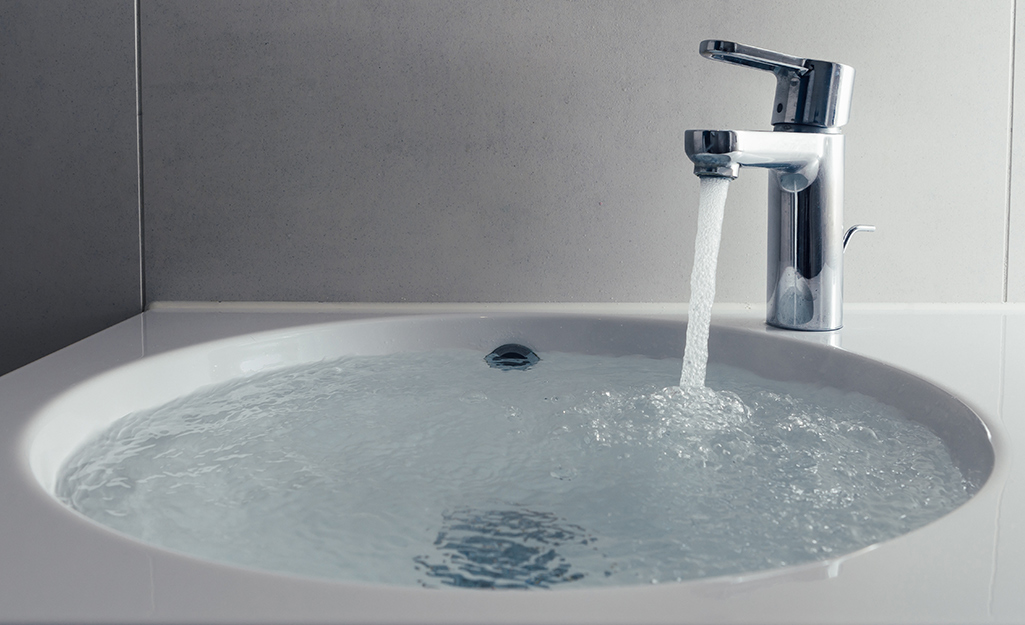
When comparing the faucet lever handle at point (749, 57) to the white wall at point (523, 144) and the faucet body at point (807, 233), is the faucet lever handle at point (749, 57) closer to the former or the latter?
the faucet body at point (807, 233)

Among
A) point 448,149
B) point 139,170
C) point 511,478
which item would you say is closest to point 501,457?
point 511,478

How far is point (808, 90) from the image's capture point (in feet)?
3.72

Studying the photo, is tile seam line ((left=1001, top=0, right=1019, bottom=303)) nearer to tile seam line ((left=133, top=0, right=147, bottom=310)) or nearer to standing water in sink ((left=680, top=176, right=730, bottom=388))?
standing water in sink ((left=680, top=176, right=730, bottom=388))

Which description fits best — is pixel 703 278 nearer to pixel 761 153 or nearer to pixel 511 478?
pixel 761 153

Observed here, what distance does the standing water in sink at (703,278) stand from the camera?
109cm

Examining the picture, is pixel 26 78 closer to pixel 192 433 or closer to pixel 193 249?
pixel 193 249

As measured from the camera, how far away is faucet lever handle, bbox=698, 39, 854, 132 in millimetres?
1112

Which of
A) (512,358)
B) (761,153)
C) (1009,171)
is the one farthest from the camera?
(1009,171)

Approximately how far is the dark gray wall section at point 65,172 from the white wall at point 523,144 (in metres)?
0.05

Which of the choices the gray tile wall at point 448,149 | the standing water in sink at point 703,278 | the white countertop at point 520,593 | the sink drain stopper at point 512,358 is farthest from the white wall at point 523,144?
the white countertop at point 520,593

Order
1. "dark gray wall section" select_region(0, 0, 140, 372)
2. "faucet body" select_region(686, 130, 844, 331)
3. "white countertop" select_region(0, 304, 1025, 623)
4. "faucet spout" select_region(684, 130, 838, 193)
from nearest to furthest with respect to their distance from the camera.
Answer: "white countertop" select_region(0, 304, 1025, 623)
"faucet spout" select_region(684, 130, 838, 193)
"faucet body" select_region(686, 130, 844, 331)
"dark gray wall section" select_region(0, 0, 140, 372)

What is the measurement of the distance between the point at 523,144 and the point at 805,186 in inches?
17.2

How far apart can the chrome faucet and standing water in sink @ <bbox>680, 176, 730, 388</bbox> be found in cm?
6

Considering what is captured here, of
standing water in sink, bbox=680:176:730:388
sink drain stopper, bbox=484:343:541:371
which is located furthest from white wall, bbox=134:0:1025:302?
standing water in sink, bbox=680:176:730:388
